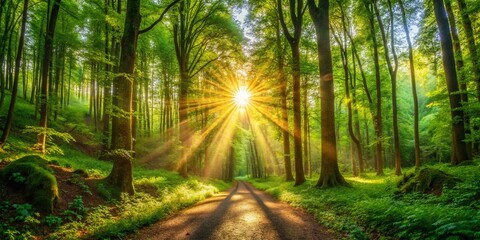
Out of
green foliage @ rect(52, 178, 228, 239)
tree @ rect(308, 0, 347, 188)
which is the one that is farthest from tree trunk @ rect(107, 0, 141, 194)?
tree @ rect(308, 0, 347, 188)

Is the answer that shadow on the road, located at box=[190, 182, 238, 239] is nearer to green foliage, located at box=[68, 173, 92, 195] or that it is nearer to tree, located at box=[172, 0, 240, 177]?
green foliage, located at box=[68, 173, 92, 195]

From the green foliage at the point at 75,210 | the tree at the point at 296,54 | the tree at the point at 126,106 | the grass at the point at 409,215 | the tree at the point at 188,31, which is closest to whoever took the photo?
the grass at the point at 409,215

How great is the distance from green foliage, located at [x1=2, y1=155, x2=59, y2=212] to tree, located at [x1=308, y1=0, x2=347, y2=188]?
918 centimetres

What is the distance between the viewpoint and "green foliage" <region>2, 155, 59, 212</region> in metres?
5.53

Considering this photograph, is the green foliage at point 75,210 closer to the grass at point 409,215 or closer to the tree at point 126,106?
the tree at point 126,106

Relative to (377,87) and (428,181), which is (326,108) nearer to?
(428,181)

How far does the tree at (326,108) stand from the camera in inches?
415

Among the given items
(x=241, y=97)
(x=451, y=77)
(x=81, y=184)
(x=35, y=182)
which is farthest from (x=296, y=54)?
(x=241, y=97)

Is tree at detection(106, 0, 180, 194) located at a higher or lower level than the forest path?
higher

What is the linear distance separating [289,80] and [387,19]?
7.99 m

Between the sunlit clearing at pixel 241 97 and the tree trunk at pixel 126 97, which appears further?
the sunlit clearing at pixel 241 97

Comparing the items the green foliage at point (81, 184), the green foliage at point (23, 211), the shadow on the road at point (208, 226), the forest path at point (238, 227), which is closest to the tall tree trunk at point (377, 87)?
the forest path at point (238, 227)

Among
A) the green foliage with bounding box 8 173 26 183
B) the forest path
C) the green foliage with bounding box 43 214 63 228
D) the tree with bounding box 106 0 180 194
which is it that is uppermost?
the tree with bounding box 106 0 180 194

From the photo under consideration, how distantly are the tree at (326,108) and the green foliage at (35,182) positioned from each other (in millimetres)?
9177
